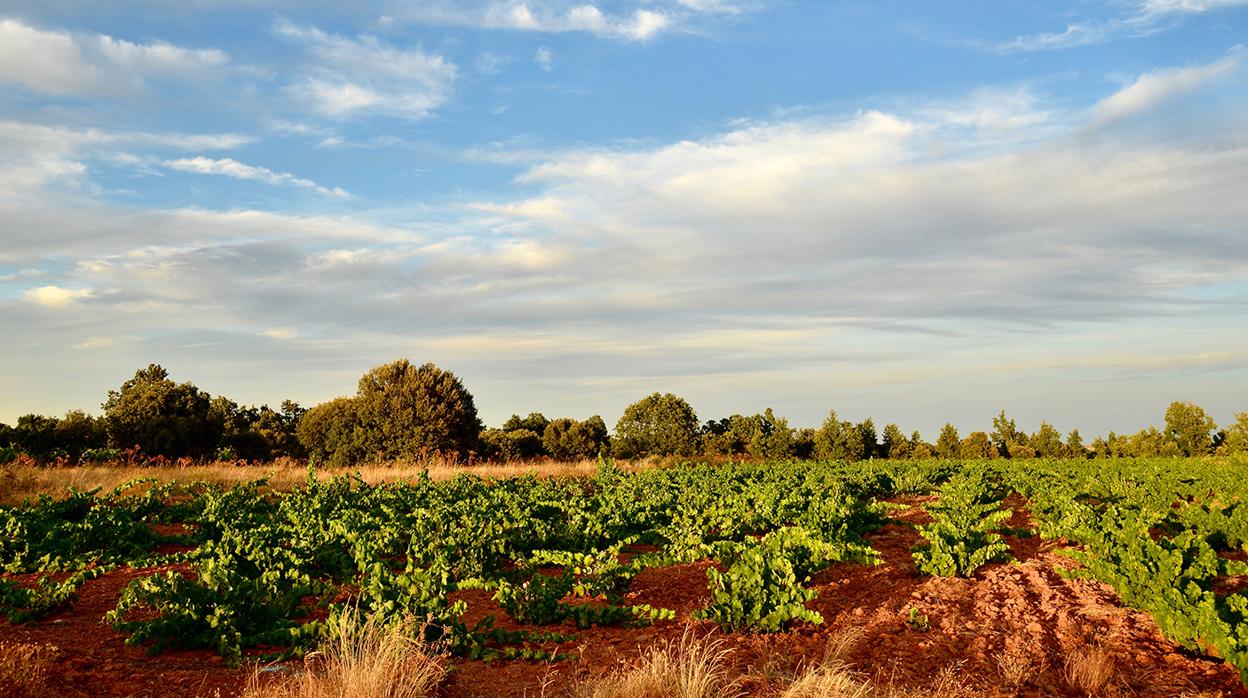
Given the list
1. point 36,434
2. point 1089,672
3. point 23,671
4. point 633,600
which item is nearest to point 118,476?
point 23,671

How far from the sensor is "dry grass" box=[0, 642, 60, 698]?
553 cm

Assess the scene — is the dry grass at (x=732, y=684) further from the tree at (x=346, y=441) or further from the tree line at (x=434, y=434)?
the tree at (x=346, y=441)

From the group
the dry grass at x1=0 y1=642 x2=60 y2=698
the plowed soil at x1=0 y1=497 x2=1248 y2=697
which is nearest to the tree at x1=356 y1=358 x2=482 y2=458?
the plowed soil at x1=0 y1=497 x2=1248 y2=697

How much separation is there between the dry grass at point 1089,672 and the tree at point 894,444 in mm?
46458

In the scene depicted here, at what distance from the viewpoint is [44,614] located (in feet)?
27.3

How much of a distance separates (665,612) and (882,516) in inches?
336

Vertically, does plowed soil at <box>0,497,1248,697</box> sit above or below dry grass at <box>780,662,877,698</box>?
below

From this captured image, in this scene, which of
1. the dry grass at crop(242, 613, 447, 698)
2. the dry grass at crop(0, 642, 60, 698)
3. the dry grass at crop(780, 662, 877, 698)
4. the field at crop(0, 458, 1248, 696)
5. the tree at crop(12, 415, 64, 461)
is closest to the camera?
the dry grass at crop(780, 662, 877, 698)

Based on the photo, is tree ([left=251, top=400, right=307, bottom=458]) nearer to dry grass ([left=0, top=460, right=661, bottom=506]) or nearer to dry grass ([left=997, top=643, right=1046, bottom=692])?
dry grass ([left=0, top=460, right=661, bottom=506])

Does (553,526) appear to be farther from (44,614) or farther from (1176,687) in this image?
(1176,687)

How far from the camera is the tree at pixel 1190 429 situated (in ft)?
164

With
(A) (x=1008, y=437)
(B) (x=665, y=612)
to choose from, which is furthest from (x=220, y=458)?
(A) (x=1008, y=437)

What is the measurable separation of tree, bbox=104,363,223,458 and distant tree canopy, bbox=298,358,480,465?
859 cm

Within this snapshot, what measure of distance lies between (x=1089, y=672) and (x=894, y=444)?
159 feet
